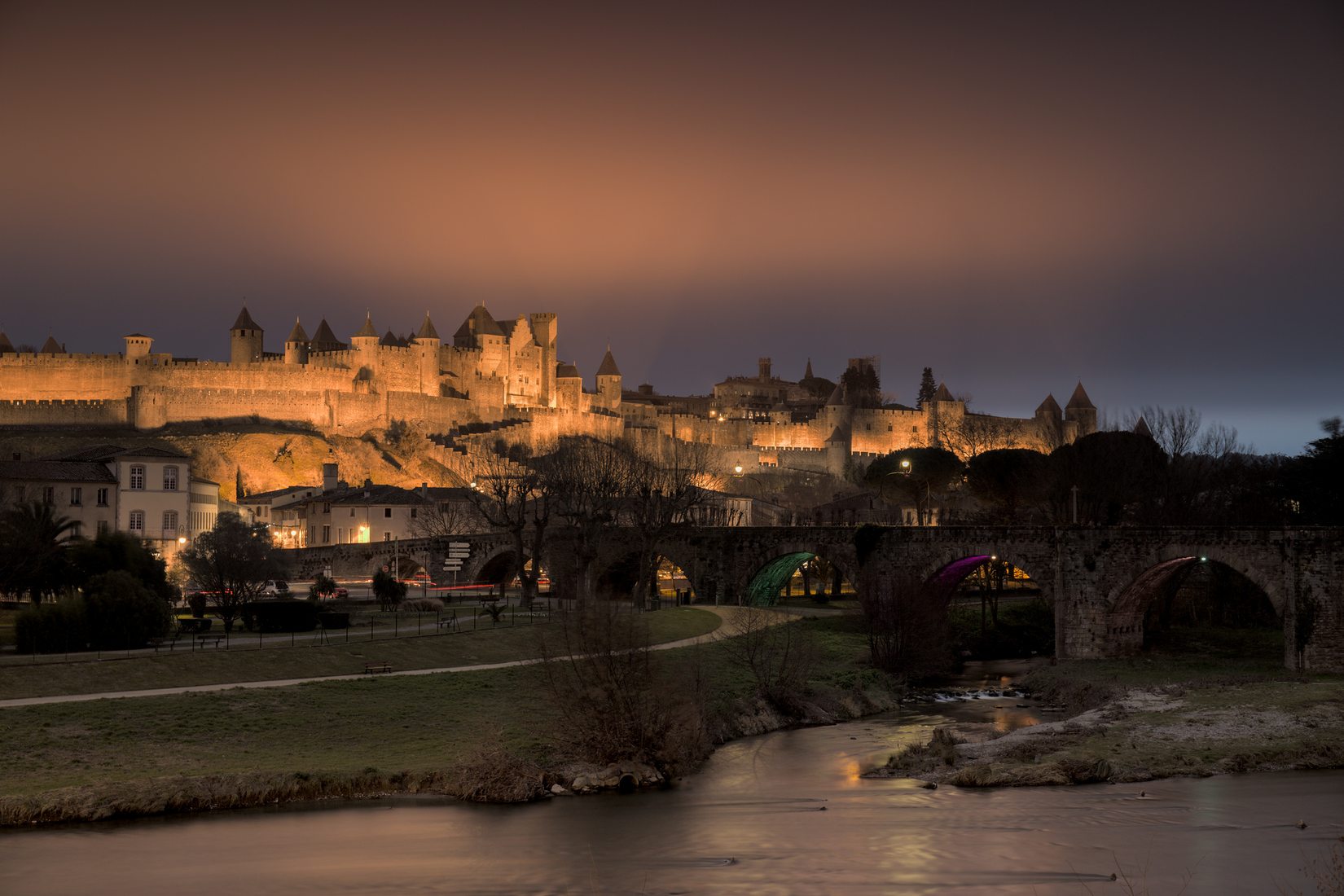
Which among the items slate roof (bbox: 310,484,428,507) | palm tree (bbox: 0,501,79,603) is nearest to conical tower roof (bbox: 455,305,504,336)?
slate roof (bbox: 310,484,428,507)

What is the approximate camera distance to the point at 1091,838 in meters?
21.8

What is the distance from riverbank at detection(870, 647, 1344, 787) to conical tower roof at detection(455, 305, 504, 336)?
11505 cm

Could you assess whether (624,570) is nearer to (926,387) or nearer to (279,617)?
(279,617)

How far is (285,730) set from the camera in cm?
2745

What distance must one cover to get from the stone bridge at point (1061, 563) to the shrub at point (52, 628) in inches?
1001

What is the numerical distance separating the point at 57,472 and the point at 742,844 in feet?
157

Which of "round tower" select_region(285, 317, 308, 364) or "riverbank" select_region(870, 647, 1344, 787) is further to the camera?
"round tower" select_region(285, 317, 308, 364)

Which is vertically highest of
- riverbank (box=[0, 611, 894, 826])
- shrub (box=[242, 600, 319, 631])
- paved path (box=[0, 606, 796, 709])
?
shrub (box=[242, 600, 319, 631])

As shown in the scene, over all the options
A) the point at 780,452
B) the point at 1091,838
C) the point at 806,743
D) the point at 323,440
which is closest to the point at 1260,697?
the point at 806,743

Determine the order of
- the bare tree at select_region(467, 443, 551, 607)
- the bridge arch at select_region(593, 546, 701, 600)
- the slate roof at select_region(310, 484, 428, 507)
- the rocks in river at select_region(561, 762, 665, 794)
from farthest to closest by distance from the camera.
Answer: the slate roof at select_region(310, 484, 428, 507) → the bridge arch at select_region(593, 546, 701, 600) → the bare tree at select_region(467, 443, 551, 607) → the rocks in river at select_region(561, 762, 665, 794)

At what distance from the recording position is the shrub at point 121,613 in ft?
108

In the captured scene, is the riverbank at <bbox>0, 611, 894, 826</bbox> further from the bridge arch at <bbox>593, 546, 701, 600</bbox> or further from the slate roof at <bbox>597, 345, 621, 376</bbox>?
the slate roof at <bbox>597, 345, 621, 376</bbox>

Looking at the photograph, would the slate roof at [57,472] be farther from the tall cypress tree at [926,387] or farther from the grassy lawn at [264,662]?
the tall cypress tree at [926,387]

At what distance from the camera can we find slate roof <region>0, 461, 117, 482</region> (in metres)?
57.5
